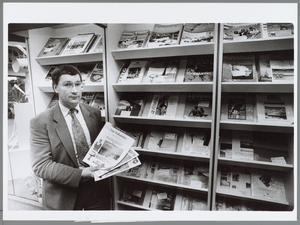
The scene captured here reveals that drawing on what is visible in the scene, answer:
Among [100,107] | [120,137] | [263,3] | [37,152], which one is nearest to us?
[263,3]

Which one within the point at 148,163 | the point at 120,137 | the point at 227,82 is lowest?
the point at 148,163

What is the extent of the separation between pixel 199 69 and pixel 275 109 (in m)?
0.67

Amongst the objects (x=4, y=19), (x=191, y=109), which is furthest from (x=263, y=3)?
(x=4, y=19)

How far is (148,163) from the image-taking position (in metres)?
1.67

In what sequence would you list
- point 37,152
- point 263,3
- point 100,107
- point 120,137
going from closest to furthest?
point 263,3, point 37,152, point 120,137, point 100,107

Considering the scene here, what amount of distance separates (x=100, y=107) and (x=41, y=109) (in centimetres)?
49

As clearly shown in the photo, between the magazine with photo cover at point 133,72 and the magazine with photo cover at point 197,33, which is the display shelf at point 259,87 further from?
the magazine with photo cover at point 133,72

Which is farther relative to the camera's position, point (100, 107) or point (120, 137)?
point (100, 107)

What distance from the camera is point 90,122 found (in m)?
1.42

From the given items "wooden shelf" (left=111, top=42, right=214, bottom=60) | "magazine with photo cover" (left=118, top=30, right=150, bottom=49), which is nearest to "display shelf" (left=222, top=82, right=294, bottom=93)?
"wooden shelf" (left=111, top=42, right=214, bottom=60)

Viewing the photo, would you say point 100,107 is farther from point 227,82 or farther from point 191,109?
point 227,82

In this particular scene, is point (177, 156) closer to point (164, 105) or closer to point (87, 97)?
point (164, 105)

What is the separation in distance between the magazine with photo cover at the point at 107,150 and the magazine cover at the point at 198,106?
580mm

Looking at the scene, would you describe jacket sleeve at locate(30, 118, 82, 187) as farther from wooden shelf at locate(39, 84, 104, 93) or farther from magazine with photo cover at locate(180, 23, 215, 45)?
magazine with photo cover at locate(180, 23, 215, 45)
